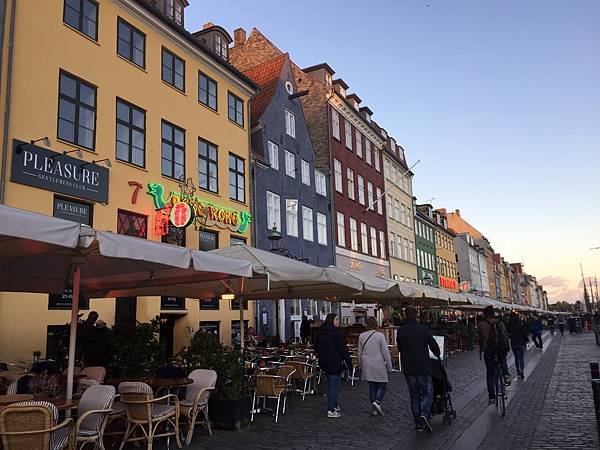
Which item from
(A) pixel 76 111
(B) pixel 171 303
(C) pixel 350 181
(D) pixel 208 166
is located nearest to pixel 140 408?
(A) pixel 76 111

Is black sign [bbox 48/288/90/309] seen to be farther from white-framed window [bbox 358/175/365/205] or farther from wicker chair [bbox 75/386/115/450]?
white-framed window [bbox 358/175/365/205]

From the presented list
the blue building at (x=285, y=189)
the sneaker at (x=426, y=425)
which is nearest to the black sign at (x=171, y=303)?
the blue building at (x=285, y=189)

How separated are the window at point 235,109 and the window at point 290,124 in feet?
14.9

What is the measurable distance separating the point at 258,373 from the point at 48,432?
18.8ft

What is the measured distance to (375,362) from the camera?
31.6 feet

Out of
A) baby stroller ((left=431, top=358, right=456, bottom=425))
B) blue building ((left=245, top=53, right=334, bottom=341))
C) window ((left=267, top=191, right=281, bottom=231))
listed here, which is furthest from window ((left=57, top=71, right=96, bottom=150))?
baby stroller ((left=431, top=358, right=456, bottom=425))

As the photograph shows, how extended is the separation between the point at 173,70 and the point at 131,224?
6.25m

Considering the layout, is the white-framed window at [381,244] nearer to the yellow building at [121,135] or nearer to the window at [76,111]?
the yellow building at [121,135]

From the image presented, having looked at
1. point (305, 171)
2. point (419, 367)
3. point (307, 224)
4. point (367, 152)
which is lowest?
point (419, 367)

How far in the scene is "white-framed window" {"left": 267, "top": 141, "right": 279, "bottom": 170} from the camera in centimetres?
2573

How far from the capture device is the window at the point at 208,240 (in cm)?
1946

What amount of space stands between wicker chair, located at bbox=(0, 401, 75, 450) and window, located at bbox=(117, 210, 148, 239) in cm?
1074

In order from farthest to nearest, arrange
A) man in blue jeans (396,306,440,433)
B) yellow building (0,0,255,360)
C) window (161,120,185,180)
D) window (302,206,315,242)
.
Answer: window (302,206,315,242)
window (161,120,185,180)
yellow building (0,0,255,360)
man in blue jeans (396,306,440,433)

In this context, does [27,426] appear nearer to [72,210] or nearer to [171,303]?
[72,210]
